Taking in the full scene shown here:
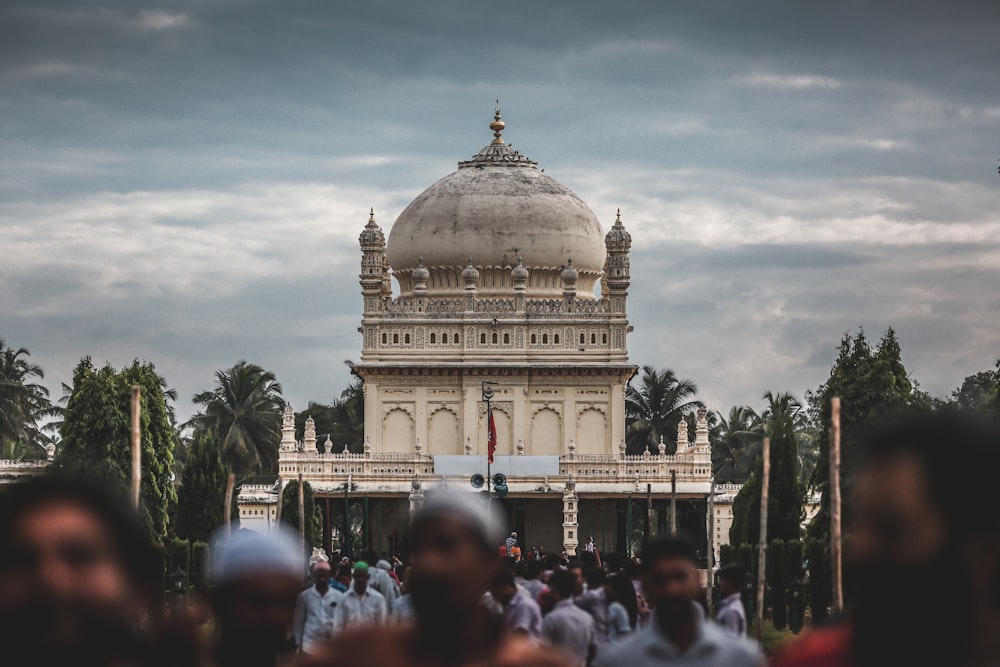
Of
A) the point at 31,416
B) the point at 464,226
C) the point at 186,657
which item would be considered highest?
the point at 464,226

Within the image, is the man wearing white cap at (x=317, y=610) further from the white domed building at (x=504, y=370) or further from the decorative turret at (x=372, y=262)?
the decorative turret at (x=372, y=262)

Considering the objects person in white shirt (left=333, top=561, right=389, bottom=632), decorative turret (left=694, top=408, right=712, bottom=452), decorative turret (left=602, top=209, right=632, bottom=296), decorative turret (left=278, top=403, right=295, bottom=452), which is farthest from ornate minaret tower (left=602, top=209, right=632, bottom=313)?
person in white shirt (left=333, top=561, right=389, bottom=632)

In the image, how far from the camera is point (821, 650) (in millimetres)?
5281

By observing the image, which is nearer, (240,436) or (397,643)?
(397,643)

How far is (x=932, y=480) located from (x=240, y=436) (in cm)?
7134

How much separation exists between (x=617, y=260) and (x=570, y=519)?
399 inches

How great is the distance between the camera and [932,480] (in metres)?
4.25

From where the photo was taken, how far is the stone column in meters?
54.9

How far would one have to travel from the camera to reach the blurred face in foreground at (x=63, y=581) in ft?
13.5

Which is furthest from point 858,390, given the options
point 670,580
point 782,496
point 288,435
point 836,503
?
point 670,580

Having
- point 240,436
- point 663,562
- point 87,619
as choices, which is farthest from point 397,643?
point 240,436

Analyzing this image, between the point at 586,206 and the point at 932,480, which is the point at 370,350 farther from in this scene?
the point at 932,480

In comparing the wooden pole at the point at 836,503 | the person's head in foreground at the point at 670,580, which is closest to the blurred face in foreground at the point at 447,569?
the person's head in foreground at the point at 670,580

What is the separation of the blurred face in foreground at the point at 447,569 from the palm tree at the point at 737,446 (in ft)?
227
